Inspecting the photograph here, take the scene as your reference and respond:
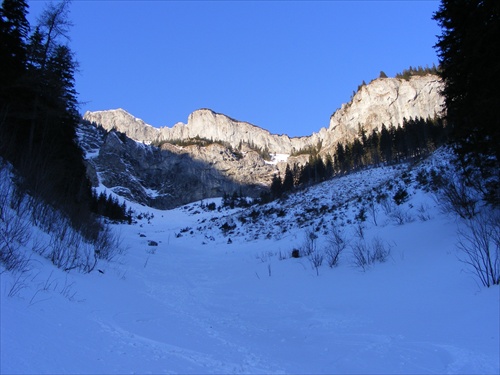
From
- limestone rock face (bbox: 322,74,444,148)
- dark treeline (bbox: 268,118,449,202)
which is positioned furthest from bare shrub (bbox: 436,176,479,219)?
limestone rock face (bbox: 322,74,444,148)

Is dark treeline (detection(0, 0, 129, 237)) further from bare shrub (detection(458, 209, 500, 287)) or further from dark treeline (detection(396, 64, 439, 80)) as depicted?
dark treeline (detection(396, 64, 439, 80))

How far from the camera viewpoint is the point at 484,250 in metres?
5.73

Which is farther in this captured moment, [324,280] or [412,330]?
[324,280]

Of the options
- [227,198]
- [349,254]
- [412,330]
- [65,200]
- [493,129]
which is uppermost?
[227,198]

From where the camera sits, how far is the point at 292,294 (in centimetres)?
750

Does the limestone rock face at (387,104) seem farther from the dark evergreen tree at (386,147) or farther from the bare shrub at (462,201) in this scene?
the bare shrub at (462,201)

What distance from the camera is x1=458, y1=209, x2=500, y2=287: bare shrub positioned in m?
4.79

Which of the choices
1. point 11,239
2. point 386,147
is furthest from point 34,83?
point 386,147

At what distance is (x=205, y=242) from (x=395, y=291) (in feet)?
75.3

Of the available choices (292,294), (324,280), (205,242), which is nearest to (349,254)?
(324,280)

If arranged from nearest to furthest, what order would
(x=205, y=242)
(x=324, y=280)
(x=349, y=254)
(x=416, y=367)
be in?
(x=416, y=367) → (x=324, y=280) → (x=349, y=254) → (x=205, y=242)

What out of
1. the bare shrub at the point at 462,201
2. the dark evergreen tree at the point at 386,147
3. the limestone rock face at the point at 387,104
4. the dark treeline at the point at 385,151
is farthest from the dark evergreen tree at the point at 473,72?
the limestone rock face at the point at 387,104

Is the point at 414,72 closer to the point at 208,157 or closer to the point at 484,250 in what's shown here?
the point at 208,157

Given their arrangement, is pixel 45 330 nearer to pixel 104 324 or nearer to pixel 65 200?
pixel 104 324
